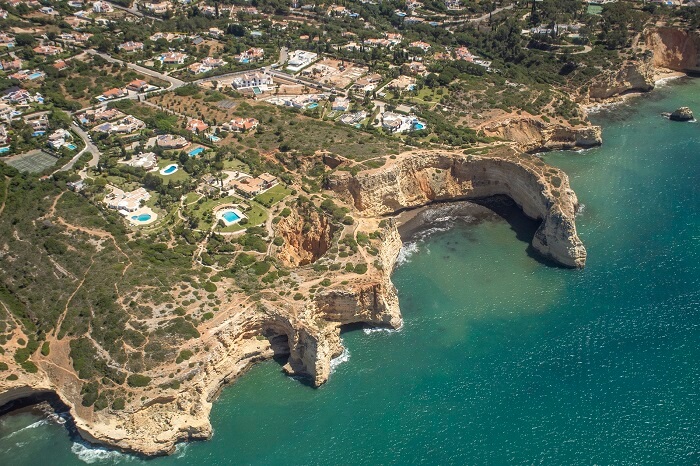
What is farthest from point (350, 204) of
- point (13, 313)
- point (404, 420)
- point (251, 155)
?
point (13, 313)

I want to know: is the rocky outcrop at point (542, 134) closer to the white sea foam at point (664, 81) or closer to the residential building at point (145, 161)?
the white sea foam at point (664, 81)

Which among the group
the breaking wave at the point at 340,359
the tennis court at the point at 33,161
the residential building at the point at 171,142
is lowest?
the breaking wave at the point at 340,359

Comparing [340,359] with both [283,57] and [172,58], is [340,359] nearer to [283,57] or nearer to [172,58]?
[283,57]

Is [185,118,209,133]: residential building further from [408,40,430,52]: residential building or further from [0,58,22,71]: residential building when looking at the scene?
[408,40,430,52]: residential building

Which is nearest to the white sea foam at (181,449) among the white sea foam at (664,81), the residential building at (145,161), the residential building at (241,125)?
the residential building at (145,161)

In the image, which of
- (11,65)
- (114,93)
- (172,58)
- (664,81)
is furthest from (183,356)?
(664,81)

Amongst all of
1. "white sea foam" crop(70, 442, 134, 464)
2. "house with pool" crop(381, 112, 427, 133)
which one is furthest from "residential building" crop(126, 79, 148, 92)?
"white sea foam" crop(70, 442, 134, 464)

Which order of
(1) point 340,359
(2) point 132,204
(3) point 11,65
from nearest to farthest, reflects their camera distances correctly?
(1) point 340,359
(2) point 132,204
(3) point 11,65
